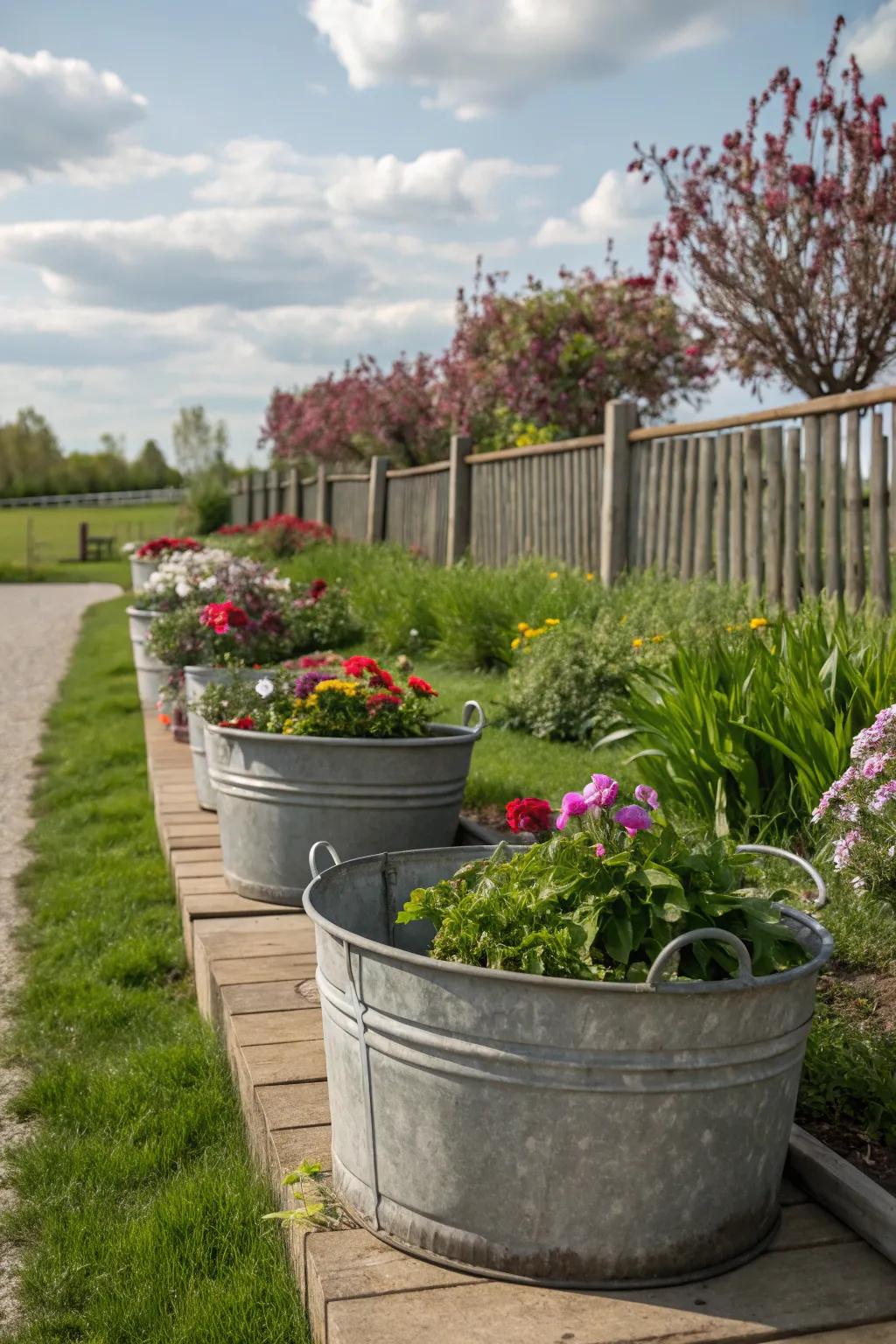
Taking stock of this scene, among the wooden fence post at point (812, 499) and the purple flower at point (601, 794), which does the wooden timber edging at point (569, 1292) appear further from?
the wooden fence post at point (812, 499)

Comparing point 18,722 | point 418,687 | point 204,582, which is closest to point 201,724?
point 418,687

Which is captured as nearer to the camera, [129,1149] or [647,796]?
[647,796]

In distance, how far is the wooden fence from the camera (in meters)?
6.57

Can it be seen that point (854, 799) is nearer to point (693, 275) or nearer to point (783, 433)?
point (783, 433)

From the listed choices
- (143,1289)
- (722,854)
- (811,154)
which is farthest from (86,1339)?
(811,154)

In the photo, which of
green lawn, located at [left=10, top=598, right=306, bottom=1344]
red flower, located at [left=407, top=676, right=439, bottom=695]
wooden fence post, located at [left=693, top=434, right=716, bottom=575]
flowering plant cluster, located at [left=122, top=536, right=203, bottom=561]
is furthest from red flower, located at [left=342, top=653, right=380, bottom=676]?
flowering plant cluster, located at [left=122, top=536, right=203, bottom=561]

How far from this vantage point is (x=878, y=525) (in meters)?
6.38

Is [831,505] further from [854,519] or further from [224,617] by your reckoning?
[224,617]

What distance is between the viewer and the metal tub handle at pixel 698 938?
1871 mm

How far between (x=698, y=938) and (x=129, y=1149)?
5.58 ft

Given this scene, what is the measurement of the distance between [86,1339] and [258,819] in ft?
6.73

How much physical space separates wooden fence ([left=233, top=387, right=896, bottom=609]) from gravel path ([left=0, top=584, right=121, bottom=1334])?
14.5 feet

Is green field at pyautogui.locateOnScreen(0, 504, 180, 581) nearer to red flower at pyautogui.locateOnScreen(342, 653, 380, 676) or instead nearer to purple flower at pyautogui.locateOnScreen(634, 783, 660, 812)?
red flower at pyautogui.locateOnScreen(342, 653, 380, 676)

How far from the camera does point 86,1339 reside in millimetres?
2250
